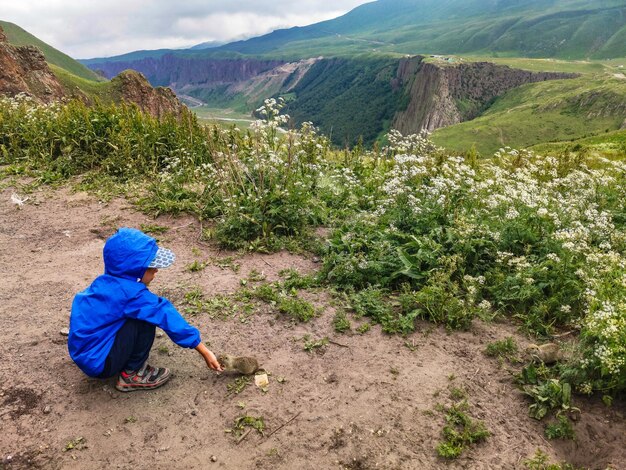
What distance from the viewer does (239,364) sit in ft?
15.2

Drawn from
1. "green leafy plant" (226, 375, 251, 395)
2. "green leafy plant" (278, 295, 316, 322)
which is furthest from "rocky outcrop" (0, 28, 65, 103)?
"green leafy plant" (226, 375, 251, 395)

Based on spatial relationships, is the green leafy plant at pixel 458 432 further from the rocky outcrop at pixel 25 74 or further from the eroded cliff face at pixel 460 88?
the eroded cliff face at pixel 460 88

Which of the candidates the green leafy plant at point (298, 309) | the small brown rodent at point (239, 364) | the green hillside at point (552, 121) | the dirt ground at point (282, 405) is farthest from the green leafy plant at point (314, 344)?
the green hillside at point (552, 121)

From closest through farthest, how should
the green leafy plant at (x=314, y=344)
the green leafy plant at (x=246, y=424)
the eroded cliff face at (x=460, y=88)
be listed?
the green leafy plant at (x=246, y=424), the green leafy plant at (x=314, y=344), the eroded cliff face at (x=460, y=88)

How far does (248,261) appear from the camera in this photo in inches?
287

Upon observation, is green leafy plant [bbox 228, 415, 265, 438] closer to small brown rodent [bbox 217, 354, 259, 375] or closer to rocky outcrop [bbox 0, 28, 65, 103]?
small brown rodent [bbox 217, 354, 259, 375]

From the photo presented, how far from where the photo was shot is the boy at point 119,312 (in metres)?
4.07

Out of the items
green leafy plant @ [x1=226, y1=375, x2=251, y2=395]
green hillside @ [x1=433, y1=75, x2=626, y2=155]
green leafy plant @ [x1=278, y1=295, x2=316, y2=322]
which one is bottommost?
green hillside @ [x1=433, y1=75, x2=626, y2=155]

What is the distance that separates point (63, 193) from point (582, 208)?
1132 cm

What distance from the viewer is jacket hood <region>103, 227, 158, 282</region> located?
4.07m

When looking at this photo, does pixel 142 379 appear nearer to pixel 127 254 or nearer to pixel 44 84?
pixel 127 254

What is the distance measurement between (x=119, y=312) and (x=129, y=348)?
45 centimetres

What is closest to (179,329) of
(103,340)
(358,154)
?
(103,340)

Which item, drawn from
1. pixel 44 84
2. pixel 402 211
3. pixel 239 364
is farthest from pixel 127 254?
pixel 44 84
